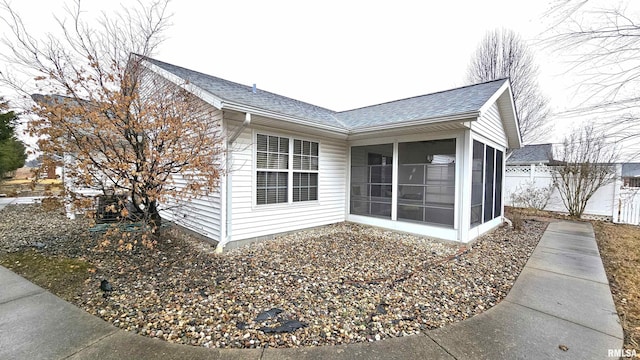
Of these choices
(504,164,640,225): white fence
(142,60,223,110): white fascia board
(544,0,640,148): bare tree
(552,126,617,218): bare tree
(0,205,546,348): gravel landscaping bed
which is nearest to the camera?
(0,205,546,348): gravel landscaping bed

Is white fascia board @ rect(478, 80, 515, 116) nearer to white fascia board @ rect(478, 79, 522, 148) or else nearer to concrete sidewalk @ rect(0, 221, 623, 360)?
white fascia board @ rect(478, 79, 522, 148)

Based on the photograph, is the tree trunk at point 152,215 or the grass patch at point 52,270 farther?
the tree trunk at point 152,215

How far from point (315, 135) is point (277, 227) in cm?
257

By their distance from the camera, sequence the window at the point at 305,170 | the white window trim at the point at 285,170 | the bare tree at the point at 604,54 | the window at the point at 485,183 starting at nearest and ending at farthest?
the bare tree at the point at 604,54
the white window trim at the point at 285,170
the window at the point at 485,183
the window at the point at 305,170

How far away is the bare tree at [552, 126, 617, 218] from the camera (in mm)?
8820

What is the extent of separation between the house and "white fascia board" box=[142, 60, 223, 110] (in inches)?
0.9

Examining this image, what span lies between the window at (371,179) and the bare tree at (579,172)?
760cm

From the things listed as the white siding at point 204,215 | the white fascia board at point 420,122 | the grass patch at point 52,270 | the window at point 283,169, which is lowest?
the grass patch at point 52,270

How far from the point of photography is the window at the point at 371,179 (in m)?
6.68

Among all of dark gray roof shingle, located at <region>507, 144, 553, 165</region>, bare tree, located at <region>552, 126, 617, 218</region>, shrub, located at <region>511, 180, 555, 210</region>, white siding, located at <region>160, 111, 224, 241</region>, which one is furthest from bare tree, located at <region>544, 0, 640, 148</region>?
dark gray roof shingle, located at <region>507, 144, 553, 165</region>

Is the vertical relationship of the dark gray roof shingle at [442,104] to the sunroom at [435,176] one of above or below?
above

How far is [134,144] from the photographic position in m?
3.96

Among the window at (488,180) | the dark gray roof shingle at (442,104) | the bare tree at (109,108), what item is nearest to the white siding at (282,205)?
the bare tree at (109,108)

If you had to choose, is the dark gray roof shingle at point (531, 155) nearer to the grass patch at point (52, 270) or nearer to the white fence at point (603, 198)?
the white fence at point (603, 198)
